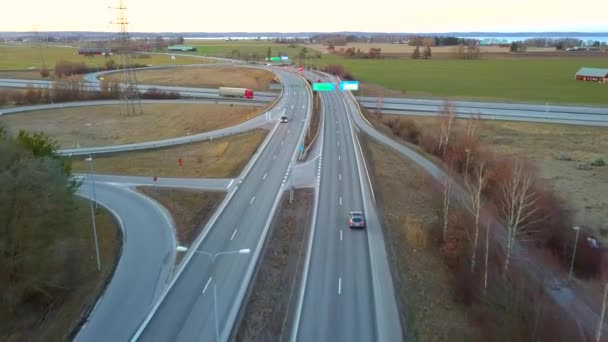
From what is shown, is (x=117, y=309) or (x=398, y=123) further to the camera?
(x=398, y=123)

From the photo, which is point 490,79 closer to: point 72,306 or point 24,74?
point 72,306

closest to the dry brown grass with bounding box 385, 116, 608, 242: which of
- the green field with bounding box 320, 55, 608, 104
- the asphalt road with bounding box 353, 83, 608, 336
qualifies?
the asphalt road with bounding box 353, 83, 608, 336

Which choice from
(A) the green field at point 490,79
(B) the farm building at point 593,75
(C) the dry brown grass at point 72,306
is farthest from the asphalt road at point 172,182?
(B) the farm building at point 593,75

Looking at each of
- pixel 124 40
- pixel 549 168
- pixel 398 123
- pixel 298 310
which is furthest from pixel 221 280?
pixel 124 40

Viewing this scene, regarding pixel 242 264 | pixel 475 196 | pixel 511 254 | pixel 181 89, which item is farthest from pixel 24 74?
pixel 511 254

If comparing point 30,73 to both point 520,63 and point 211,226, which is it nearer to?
point 211,226
